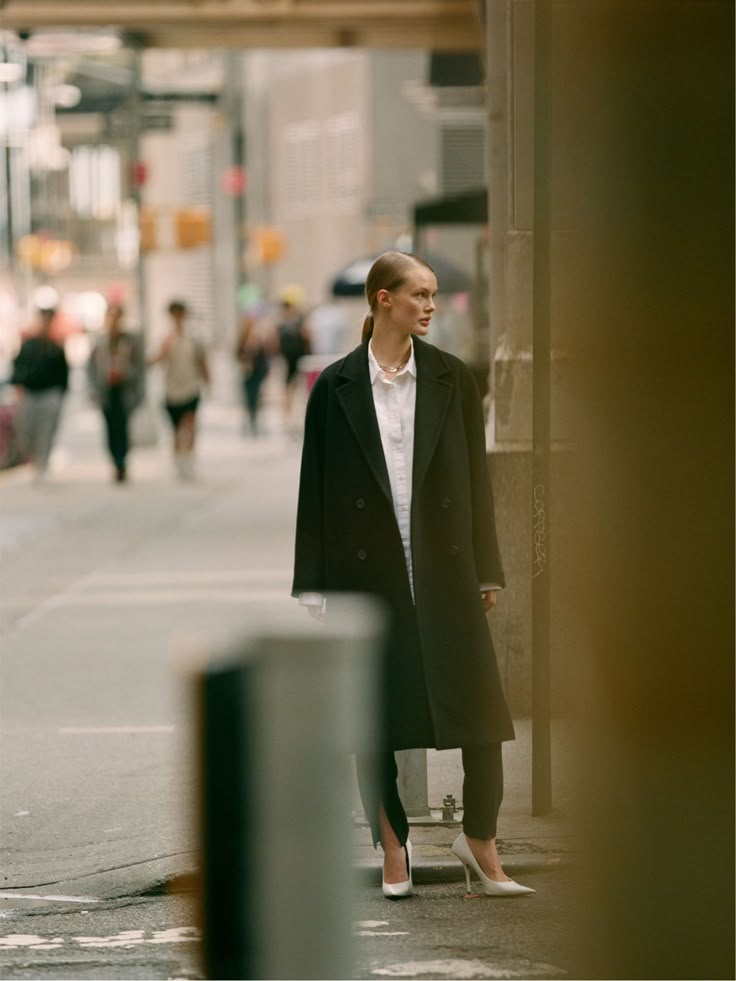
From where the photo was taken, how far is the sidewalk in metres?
6.50

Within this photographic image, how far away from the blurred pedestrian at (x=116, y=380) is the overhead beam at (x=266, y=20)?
288cm

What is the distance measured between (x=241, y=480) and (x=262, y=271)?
3485cm

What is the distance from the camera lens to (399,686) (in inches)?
222

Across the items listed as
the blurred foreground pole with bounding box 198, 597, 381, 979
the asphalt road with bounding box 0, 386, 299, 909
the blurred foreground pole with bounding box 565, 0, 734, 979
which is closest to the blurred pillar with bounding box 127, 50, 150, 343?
the asphalt road with bounding box 0, 386, 299, 909

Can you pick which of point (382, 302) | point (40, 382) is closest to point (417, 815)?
point (382, 302)

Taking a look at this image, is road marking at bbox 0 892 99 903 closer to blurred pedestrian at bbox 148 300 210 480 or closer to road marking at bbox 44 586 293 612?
road marking at bbox 44 586 293 612

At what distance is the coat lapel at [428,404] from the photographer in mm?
5645

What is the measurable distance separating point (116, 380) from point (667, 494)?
1623 cm

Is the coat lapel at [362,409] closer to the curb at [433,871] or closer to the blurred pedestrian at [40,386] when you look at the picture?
the curb at [433,871]

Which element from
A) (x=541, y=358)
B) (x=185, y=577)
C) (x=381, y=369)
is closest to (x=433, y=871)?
(x=381, y=369)

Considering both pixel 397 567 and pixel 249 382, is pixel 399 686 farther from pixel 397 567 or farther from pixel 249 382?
pixel 249 382

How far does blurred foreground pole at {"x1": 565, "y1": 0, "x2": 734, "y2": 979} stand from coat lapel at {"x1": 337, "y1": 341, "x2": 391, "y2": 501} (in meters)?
0.61

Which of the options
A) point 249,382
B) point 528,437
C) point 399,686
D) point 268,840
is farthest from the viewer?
point 249,382

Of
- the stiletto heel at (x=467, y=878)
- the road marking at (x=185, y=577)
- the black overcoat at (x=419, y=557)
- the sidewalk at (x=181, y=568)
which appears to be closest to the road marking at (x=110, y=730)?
the sidewalk at (x=181, y=568)
